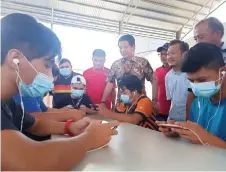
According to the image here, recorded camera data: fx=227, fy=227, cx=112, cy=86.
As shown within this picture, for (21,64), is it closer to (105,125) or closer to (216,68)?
(105,125)

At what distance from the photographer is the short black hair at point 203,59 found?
1.28 m

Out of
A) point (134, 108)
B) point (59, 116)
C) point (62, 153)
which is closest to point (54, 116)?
point (59, 116)

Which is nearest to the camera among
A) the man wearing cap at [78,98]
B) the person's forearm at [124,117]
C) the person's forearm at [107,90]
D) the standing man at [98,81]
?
the person's forearm at [124,117]

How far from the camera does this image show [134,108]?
1.89 meters

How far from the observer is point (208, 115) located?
4.37 feet

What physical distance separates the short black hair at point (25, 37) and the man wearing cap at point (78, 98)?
1481mm

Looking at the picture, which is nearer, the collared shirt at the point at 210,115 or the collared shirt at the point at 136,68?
the collared shirt at the point at 210,115

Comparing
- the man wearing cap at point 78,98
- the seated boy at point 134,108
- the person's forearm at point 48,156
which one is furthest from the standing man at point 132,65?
the person's forearm at point 48,156

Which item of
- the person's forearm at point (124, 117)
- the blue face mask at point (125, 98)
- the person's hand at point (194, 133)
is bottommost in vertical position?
the person's forearm at point (124, 117)

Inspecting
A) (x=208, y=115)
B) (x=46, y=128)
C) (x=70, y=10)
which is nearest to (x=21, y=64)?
(x=46, y=128)

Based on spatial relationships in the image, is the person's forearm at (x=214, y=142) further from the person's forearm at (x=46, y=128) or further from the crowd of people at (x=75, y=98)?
the person's forearm at (x=46, y=128)

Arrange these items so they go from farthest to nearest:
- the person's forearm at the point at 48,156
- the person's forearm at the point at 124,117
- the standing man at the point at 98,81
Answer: the standing man at the point at 98,81 → the person's forearm at the point at 124,117 → the person's forearm at the point at 48,156

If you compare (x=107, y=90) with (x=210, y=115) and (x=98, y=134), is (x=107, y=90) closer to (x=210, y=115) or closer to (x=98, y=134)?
(x=210, y=115)

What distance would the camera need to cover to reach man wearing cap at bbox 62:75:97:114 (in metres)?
2.36
